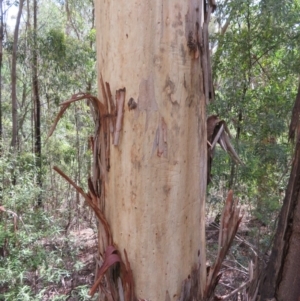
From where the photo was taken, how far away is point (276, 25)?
2734 mm

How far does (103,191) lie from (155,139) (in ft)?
0.45

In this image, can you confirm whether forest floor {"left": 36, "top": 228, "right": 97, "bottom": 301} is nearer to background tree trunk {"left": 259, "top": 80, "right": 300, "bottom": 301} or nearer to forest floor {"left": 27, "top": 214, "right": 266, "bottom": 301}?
forest floor {"left": 27, "top": 214, "right": 266, "bottom": 301}

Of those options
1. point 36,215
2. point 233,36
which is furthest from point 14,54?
point 233,36

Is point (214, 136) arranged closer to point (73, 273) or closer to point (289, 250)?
point (289, 250)

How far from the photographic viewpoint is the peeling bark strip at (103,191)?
→ 54 cm

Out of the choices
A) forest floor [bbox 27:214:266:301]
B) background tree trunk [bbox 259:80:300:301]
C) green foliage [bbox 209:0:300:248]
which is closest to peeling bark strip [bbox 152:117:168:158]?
background tree trunk [bbox 259:80:300:301]

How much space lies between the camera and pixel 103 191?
57 centimetres

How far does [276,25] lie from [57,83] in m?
2.53

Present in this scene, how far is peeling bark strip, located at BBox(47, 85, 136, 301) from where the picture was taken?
0.54m

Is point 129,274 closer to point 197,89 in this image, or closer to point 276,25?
point 197,89

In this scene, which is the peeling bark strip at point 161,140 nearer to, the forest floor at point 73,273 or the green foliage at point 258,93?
the forest floor at point 73,273

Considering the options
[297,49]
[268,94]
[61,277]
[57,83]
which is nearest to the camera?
[61,277]

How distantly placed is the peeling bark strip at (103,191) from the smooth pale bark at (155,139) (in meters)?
0.01

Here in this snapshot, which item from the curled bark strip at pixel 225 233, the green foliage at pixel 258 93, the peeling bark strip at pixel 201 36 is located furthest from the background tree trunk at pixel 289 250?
the green foliage at pixel 258 93
